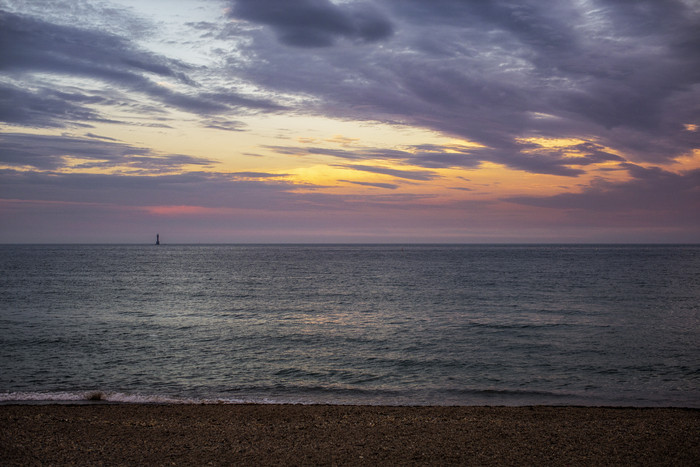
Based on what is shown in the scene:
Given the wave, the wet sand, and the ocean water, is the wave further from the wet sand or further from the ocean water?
the wet sand

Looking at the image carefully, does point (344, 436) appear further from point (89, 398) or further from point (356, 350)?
point (356, 350)

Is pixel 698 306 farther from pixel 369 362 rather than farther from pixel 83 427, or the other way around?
pixel 83 427

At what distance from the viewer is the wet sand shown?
998cm

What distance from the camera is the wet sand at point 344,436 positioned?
32.8 feet

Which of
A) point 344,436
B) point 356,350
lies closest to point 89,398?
point 344,436

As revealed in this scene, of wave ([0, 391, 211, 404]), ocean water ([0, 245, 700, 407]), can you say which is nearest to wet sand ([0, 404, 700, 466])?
wave ([0, 391, 211, 404])

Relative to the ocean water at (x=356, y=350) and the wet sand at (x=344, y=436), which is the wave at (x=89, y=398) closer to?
the ocean water at (x=356, y=350)

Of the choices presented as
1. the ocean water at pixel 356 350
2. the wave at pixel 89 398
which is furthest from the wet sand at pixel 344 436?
the ocean water at pixel 356 350

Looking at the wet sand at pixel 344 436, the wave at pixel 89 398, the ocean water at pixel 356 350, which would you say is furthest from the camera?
the ocean water at pixel 356 350

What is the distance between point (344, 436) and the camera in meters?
11.4

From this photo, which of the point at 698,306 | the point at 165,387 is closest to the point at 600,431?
the point at 165,387

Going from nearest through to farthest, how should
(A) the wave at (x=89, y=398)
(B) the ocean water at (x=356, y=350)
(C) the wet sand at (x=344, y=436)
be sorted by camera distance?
(C) the wet sand at (x=344, y=436)
(A) the wave at (x=89, y=398)
(B) the ocean water at (x=356, y=350)

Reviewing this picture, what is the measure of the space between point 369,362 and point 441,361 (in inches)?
126

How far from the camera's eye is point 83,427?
39.4ft
